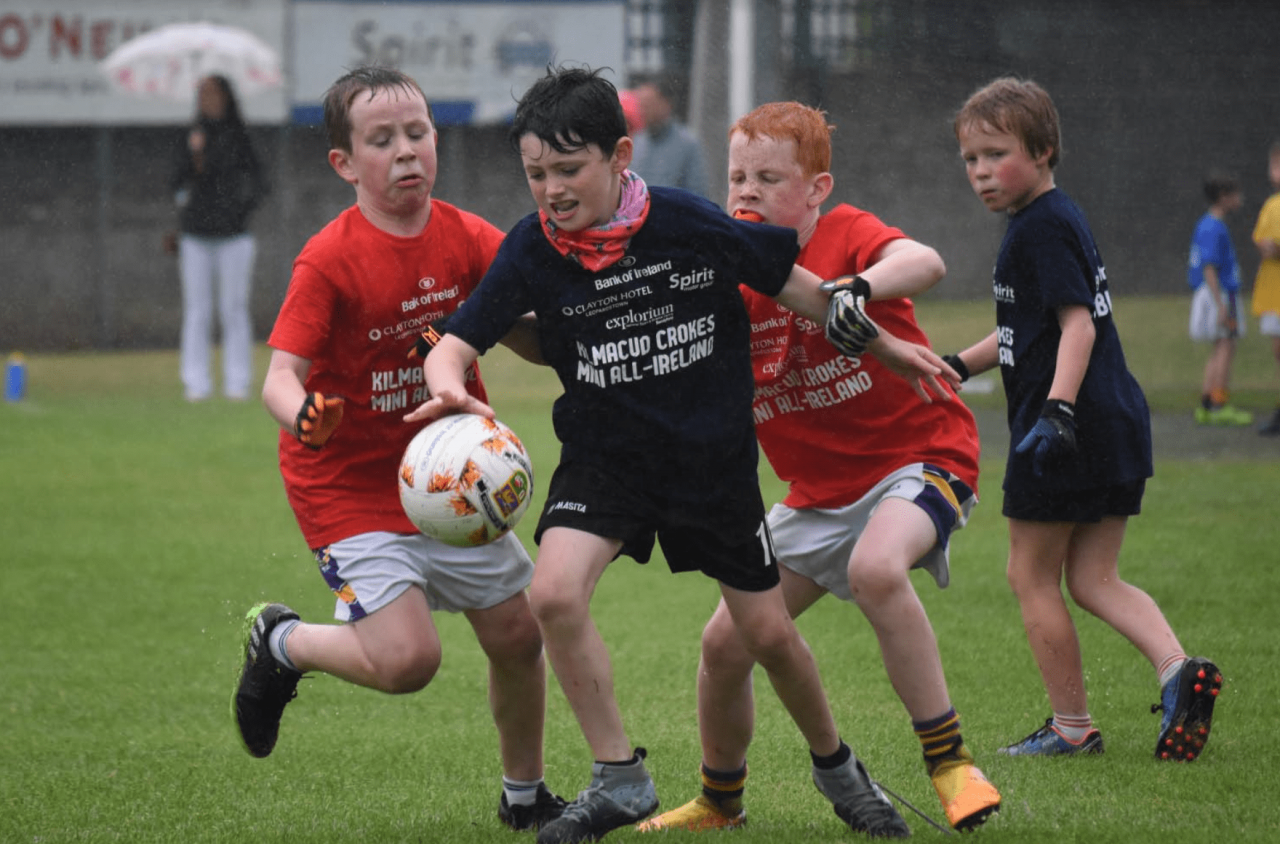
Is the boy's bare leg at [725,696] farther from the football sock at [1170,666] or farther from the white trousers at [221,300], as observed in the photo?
the white trousers at [221,300]

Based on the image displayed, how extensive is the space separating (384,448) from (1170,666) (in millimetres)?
2249

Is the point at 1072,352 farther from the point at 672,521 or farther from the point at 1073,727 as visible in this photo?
the point at 672,521

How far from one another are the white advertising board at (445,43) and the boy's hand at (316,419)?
1684 cm

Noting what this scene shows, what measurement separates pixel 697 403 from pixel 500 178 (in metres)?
17.4

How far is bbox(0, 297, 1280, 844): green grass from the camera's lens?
4.09 metres

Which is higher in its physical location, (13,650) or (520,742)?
(520,742)

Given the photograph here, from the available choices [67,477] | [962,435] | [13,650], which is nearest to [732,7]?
[67,477]

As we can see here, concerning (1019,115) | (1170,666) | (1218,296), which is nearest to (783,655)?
(1170,666)

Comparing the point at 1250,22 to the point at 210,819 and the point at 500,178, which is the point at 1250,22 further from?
the point at 210,819

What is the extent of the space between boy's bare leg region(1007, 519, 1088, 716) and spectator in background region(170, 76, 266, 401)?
1013 centimetres

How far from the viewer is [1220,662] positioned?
18.0 feet

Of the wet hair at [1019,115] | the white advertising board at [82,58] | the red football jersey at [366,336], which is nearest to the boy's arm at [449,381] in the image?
the red football jersey at [366,336]

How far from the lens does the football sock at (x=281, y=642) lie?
418cm

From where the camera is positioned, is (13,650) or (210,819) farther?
(13,650)
